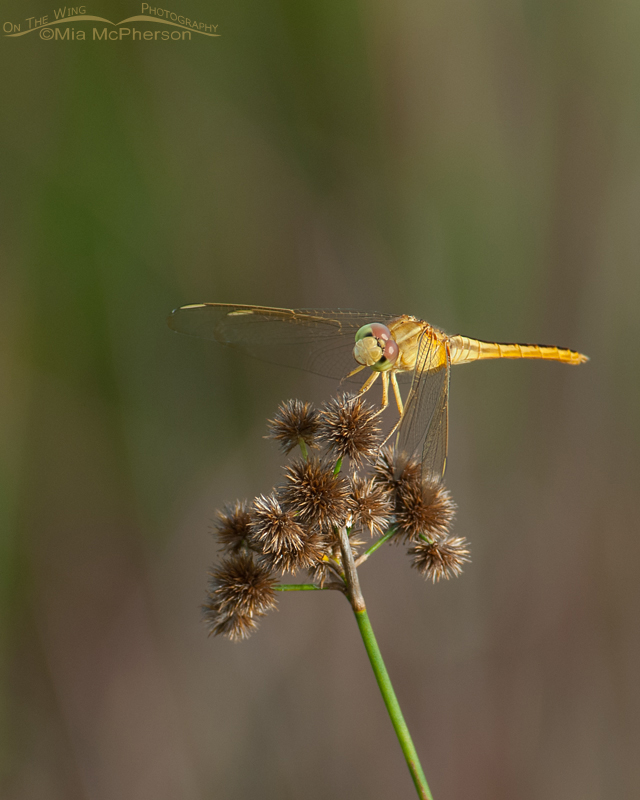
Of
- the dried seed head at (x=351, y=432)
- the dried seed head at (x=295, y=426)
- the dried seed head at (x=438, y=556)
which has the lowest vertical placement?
the dried seed head at (x=438, y=556)

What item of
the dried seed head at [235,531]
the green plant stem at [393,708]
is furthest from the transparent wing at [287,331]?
the green plant stem at [393,708]

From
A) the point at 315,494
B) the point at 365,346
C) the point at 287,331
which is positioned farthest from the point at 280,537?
the point at 287,331

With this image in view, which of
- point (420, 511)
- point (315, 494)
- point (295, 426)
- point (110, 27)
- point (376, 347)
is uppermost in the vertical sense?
point (110, 27)

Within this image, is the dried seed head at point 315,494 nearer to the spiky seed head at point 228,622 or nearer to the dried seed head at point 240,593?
the dried seed head at point 240,593

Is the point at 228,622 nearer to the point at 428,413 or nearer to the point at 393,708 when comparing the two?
the point at 393,708

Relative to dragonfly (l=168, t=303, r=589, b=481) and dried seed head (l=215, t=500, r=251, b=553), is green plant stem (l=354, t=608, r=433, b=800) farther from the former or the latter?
dragonfly (l=168, t=303, r=589, b=481)

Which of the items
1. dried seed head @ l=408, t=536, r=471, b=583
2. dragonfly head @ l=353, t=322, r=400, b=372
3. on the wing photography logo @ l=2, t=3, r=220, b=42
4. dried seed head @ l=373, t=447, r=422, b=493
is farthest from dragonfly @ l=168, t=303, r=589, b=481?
on the wing photography logo @ l=2, t=3, r=220, b=42

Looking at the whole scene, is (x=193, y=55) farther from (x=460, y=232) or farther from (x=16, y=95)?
(x=460, y=232)
